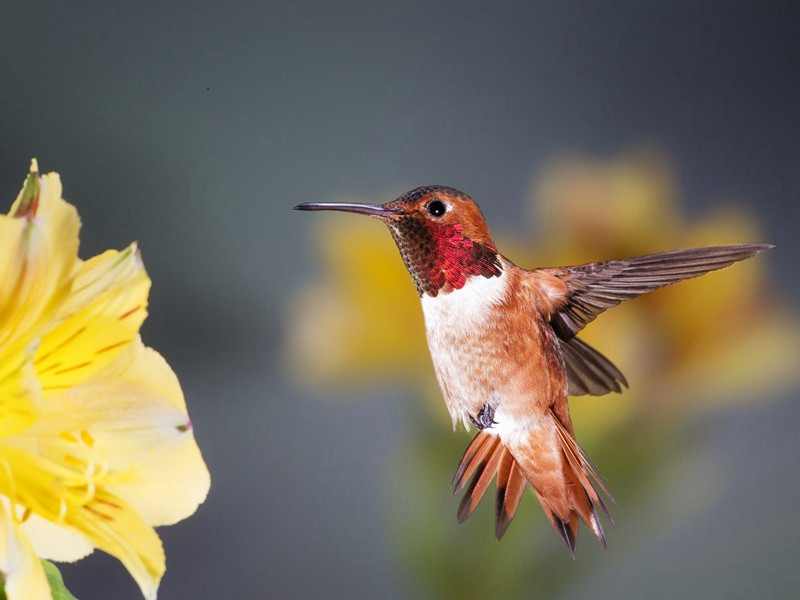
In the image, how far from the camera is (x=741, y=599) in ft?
A: 2.31

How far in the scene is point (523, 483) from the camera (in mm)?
568

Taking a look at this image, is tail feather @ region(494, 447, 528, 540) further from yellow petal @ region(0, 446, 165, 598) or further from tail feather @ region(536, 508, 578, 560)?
yellow petal @ region(0, 446, 165, 598)

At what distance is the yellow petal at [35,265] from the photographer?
0.70 feet

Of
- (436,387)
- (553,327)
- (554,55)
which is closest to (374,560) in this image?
(436,387)

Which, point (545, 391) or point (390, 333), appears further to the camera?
point (390, 333)

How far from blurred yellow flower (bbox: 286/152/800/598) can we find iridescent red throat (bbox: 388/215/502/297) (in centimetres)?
12

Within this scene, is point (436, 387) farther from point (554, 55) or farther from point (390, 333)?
point (554, 55)

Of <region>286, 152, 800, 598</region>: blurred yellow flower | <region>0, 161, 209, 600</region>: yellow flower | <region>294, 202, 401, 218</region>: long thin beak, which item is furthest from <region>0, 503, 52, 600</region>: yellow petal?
<region>286, 152, 800, 598</region>: blurred yellow flower

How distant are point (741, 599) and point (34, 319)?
25.5 inches

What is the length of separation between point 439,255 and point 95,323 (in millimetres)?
251

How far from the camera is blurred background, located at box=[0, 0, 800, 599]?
617 millimetres

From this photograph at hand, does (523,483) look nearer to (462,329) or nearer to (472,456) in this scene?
(472,456)

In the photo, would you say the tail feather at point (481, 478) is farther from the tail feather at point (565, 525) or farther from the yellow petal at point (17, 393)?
the yellow petal at point (17, 393)

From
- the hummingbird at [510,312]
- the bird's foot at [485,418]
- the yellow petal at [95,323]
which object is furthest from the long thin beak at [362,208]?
the yellow petal at [95,323]
